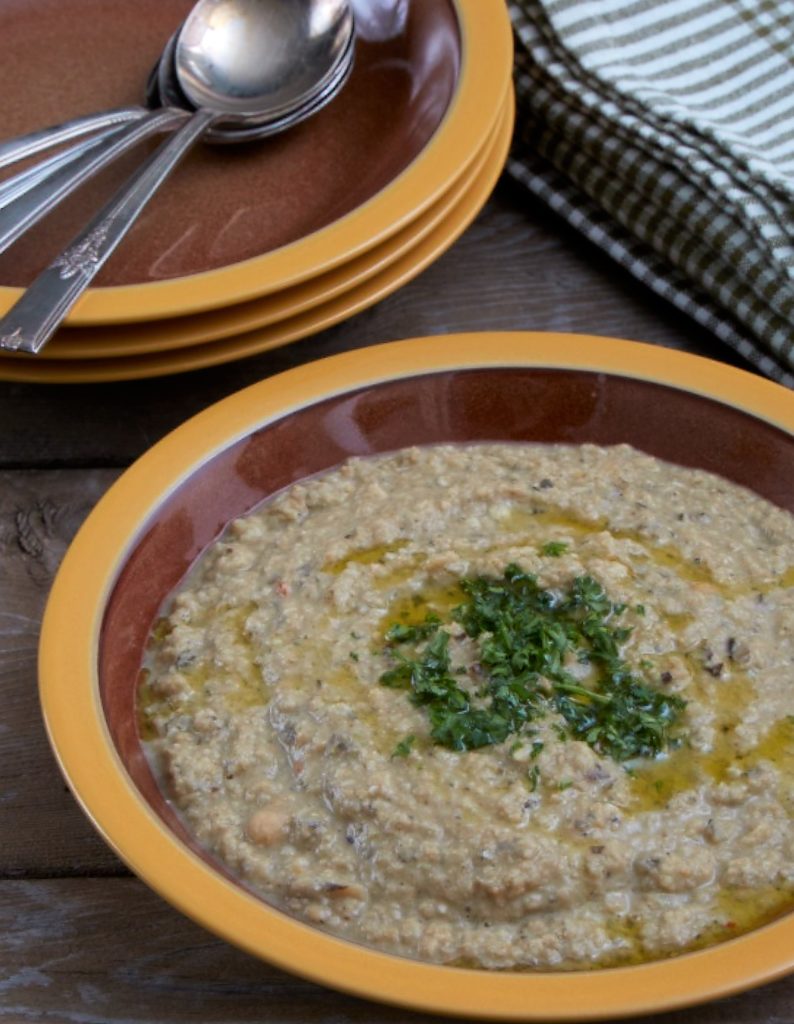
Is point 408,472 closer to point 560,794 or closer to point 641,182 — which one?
point 560,794

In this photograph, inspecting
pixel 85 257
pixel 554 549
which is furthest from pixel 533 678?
pixel 85 257

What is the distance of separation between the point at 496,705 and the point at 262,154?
4.53 ft

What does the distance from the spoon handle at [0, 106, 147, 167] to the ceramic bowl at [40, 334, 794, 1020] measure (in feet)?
2.35

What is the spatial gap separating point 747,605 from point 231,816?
2.43 feet

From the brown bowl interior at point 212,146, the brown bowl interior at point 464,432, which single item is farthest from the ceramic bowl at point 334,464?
the brown bowl interior at point 212,146

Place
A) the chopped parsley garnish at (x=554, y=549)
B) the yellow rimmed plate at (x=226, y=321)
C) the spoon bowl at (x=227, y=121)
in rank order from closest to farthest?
the chopped parsley garnish at (x=554, y=549), the yellow rimmed plate at (x=226, y=321), the spoon bowl at (x=227, y=121)

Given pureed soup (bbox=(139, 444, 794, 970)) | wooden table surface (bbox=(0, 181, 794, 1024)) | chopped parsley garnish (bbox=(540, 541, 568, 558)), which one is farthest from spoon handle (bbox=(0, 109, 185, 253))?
chopped parsley garnish (bbox=(540, 541, 568, 558))

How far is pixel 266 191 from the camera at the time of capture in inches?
104

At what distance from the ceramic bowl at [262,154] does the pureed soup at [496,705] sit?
0.39 metres

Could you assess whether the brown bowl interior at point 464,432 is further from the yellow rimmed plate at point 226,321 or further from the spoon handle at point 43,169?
the spoon handle at point 43,169

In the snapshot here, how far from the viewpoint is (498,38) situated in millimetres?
2590

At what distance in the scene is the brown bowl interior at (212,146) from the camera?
254 cm

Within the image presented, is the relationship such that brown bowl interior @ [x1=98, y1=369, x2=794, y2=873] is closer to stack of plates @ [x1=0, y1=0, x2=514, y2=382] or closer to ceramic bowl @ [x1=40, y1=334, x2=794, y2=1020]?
ceramic bowl @ [x1=40, y1=334, x2=794, y2=1020]

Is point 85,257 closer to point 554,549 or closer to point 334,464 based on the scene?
point 334,464
